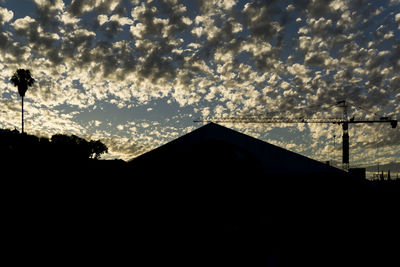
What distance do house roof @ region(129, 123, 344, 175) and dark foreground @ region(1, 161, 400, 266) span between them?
1.23 ft

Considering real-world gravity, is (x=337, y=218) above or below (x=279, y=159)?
below

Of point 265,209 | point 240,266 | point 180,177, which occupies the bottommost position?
point 240,266

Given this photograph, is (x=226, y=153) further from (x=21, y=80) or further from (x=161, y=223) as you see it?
(x=21, y=80)

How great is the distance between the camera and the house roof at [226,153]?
5.56 m

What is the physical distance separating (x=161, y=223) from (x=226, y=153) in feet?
7.19

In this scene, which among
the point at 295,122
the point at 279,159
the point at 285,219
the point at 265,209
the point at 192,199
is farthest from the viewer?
the point at 295,122

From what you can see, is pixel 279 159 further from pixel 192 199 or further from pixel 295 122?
pixel 295 122

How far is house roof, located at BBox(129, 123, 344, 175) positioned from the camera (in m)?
5.56

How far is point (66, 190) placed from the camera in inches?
251

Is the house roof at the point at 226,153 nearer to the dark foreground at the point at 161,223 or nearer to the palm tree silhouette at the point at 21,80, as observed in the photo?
the dark foreground at the point at 161,223

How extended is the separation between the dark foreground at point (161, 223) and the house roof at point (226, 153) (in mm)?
374

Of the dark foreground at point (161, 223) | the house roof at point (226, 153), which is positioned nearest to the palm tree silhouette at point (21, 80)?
the dark foreground at point (161, 223)

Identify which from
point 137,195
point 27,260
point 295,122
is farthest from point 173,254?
point 295,122

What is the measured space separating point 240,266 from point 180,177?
2.19m
